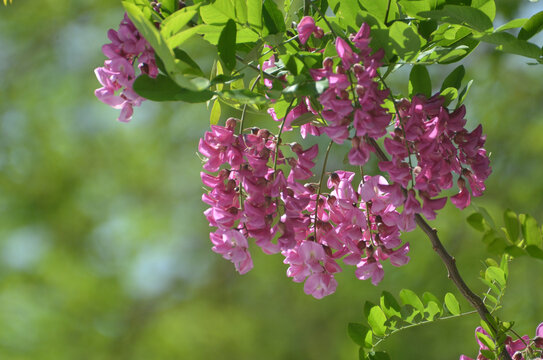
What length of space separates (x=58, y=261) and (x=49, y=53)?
46.6 inches

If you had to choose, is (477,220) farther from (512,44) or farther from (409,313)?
(409,313)

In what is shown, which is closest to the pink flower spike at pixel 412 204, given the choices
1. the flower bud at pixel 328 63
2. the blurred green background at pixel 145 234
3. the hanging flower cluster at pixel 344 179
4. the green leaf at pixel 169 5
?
the hanging flower cluster at pixel 344 179

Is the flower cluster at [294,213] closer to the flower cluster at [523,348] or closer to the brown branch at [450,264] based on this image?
the brown branch at [450,264]

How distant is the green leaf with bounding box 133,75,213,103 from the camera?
0.38m

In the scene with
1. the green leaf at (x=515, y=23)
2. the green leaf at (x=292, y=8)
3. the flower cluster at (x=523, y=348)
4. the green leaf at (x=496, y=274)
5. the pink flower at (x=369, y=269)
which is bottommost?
the flower cluster at (x=523, y=348)

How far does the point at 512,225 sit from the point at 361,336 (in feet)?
0.76

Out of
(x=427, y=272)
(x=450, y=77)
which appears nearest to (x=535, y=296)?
(x=427, y=272)

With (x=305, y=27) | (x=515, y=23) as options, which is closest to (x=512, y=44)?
(x=515, y=23)

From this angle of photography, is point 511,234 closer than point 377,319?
Yes

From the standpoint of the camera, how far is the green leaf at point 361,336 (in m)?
0.55

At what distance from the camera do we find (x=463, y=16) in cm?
38

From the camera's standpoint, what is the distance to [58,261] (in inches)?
129

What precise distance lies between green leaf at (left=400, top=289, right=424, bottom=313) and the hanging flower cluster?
0.30ft

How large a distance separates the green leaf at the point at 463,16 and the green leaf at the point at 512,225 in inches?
4.8
